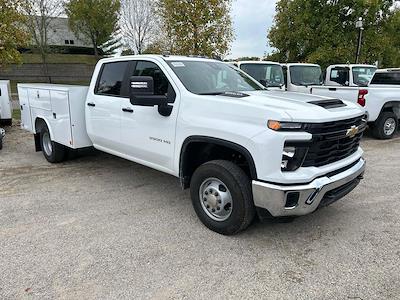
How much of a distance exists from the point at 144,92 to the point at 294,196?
1.97m

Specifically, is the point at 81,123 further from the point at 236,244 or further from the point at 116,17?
the point at 116,17

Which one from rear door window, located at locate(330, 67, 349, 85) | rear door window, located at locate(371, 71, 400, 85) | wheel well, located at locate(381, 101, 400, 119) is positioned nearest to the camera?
wheel well, located at locate(381, 101, 400, 119)

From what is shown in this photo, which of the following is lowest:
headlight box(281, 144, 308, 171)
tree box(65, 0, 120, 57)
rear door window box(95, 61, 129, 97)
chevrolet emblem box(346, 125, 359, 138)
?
headlight box(281, 144, 308, 171)

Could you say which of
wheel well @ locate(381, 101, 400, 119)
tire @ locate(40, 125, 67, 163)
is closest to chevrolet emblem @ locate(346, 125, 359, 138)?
tire @ locate(40, 125, 67, 163)

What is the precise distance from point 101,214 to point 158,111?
1.49 metres

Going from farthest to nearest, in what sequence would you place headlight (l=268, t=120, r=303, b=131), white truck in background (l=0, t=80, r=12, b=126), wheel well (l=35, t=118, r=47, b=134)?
1. white truck in background (l=0, t=80, r=12, b=126)
2. wheel well (l=35, t=118, r=47, b=134)
3. headlight (l=268, t=120, r=303, b=131)

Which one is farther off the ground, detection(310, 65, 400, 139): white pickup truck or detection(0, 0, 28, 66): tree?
detection(0, 0, 28, 66): tree

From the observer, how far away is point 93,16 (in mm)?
30609

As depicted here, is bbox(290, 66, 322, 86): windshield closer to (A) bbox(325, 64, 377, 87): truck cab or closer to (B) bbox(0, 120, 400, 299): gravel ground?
(A) bbox(325, 64, 377, 87): truck cab

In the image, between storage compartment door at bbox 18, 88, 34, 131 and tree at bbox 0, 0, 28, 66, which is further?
tree at bbox 0, 0, 28, 66

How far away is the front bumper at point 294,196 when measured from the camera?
3.11m

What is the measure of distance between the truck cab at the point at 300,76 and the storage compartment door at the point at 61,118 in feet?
25.5

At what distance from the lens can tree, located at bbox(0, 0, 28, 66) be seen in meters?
11.1

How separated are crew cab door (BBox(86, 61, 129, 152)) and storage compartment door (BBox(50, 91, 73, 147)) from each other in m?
0.40
